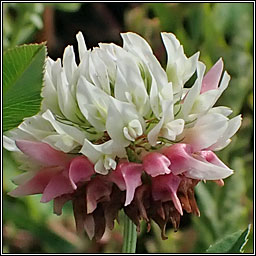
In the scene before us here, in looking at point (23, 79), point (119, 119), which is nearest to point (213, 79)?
point (119, 119)

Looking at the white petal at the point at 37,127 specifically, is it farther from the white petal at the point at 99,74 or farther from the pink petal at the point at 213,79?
the pink petal at the point at 213,79

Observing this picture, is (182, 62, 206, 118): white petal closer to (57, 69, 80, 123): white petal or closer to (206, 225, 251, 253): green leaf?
(57, 69, 80, 123): white petal

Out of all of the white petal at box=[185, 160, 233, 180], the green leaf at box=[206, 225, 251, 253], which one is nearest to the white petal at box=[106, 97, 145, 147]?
the white petal at box=[185, 160, 233, 180]

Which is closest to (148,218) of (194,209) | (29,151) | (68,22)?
(194,209)

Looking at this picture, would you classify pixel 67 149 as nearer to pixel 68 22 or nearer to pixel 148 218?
pixel 148 218

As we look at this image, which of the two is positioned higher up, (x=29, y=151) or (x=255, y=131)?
(x=255, y=131)

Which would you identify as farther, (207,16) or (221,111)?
(207,16)
